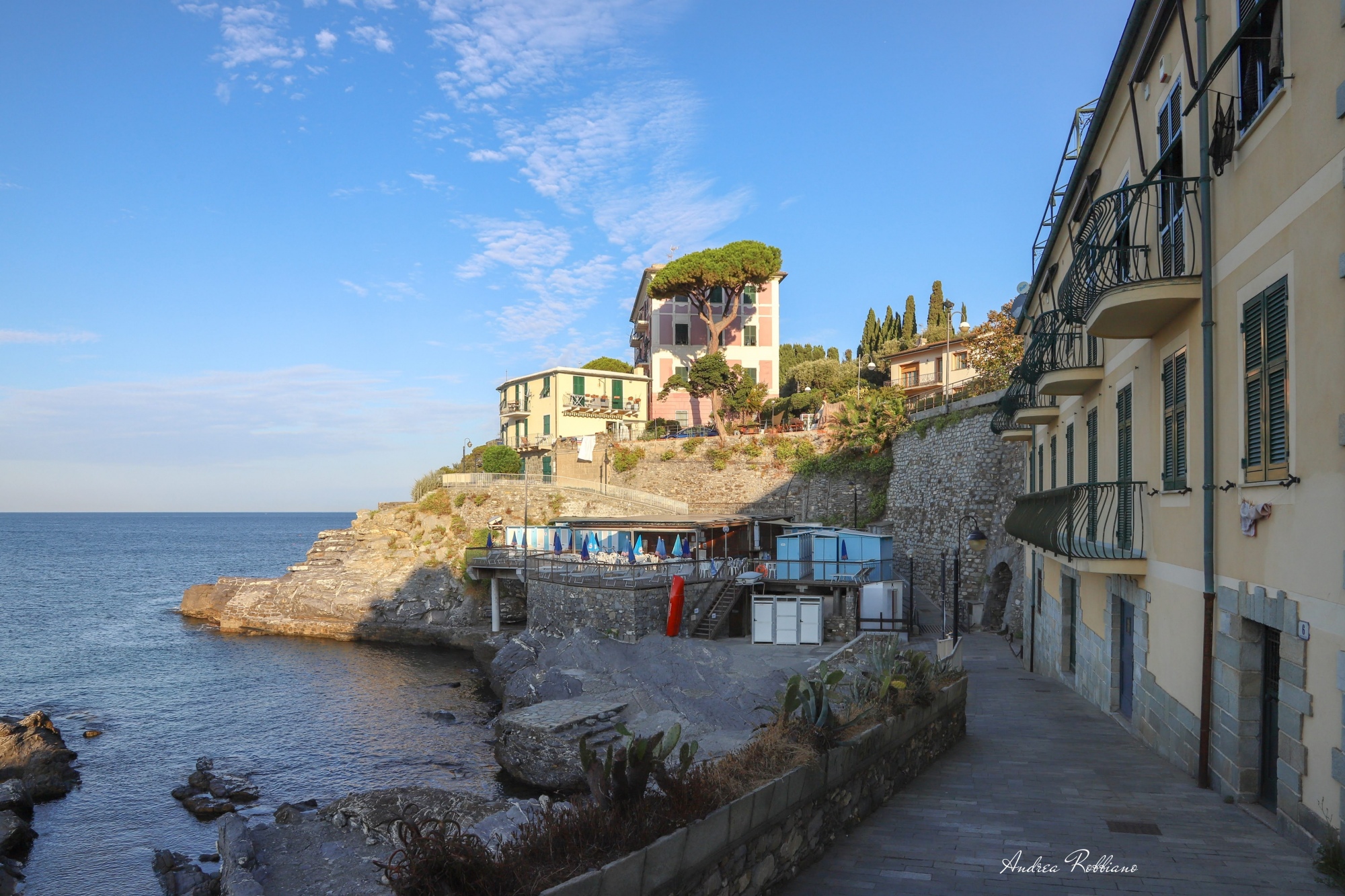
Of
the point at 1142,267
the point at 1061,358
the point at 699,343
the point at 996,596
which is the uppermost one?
the point at 699,343

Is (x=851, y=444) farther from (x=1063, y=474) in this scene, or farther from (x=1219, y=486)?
(x=1219, y=486)

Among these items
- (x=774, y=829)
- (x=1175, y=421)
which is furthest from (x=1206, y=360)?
(x=774, y=829)

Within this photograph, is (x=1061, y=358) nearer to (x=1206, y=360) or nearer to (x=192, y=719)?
(x=1206, y=360)

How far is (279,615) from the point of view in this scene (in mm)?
42250

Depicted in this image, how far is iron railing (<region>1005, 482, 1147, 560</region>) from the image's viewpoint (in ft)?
36.4

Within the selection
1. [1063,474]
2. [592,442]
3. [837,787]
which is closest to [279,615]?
[592,442]

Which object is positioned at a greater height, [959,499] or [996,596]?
[959,499]

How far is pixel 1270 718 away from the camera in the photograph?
7.59 m

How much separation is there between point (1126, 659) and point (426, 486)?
42.7 m

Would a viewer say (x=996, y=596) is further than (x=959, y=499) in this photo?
No

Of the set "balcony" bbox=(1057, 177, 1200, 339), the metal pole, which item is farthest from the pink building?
"balcony" bbox=(1057, 177, 1200, 339)

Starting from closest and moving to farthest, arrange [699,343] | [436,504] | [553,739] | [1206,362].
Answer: [1206,362] < [553,739] < [436,504] < [699,343]

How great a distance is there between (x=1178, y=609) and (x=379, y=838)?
1196cm

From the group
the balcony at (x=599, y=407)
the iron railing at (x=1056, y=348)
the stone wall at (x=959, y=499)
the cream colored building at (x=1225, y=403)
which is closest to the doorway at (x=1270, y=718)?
the cream colored building at (x=1225, y=403)
